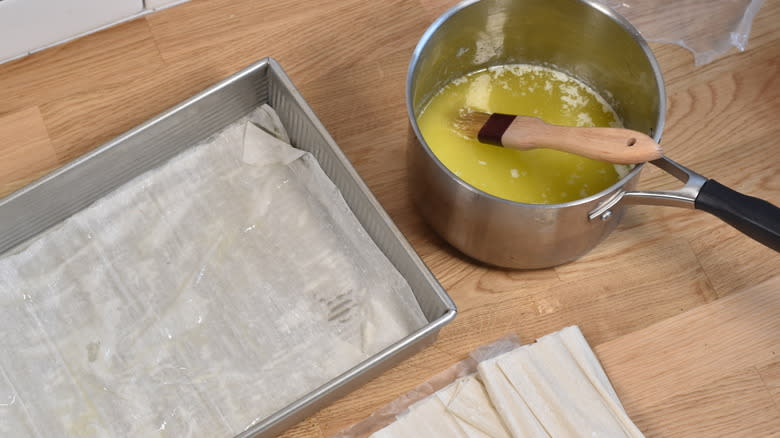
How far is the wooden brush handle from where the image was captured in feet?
1.81

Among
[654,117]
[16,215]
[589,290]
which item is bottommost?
[589,290]

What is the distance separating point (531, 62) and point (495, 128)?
0.33 feet

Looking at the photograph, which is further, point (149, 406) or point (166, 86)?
point (166, 86)

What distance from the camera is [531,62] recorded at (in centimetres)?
69

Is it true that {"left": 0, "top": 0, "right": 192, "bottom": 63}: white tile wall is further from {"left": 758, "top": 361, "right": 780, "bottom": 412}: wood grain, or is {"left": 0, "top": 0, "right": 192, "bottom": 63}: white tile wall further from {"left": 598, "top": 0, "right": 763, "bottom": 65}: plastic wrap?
{"left": 758, "top": 361, "right": 780, "bottom": 412}: wood grain

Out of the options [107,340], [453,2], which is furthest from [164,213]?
[453,2]

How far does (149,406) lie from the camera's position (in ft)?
1.98

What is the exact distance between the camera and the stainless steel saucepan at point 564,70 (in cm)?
56

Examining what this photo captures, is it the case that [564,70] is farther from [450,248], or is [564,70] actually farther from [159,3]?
[159,3]

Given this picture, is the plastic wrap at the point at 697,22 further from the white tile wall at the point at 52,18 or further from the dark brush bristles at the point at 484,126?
the white tile wall at the point at 52,18

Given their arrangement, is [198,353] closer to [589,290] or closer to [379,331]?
[379,331]

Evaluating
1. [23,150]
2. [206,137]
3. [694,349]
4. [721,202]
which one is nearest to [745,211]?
[721,202]

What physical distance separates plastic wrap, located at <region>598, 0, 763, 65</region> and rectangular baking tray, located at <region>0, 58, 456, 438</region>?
315 mm

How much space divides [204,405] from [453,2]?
41 cm
